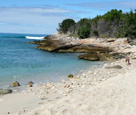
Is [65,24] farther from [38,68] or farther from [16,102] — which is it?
[16,102]

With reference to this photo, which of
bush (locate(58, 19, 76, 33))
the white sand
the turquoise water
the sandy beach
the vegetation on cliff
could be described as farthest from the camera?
bush (locate(58, 19, 76, 33))

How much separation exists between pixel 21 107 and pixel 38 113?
1771 mm

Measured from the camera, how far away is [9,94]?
9.98m

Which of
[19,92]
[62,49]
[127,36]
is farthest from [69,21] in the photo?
[19,92]

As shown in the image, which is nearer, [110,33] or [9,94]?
[9,94]

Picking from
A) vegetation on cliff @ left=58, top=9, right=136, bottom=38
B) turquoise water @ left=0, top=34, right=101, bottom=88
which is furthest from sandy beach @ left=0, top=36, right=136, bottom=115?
vegetation on cliff @ left=58, top=9, right=136, bottom=38

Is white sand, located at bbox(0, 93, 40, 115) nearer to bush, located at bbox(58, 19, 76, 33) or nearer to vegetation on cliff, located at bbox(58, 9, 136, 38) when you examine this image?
vegetation on cliff, located at bbox(58, 9, 136, 38)

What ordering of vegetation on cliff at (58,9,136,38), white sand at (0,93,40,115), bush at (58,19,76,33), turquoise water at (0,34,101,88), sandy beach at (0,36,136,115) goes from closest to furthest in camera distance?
sandy beach at (0,36,136,115)
white sand at (0,93,40,115)
turquoise water at (0,34,101,88)
vegetation on cliff at (58,9,136,38)
bush at (58,19,76,33)


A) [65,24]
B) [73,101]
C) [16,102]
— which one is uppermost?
[65,24]

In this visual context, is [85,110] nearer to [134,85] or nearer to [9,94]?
[134,85]

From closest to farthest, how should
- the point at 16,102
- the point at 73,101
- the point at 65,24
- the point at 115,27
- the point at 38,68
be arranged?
the point at 73,101
the point at 16,102
the point at 38,68
the point at 115,27
the point at 65,24

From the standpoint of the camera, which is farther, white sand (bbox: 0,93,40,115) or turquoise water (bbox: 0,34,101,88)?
turquoise water (bbox: 0,34,101,88)

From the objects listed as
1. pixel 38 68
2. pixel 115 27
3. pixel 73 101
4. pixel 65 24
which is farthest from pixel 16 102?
pixel 65 24

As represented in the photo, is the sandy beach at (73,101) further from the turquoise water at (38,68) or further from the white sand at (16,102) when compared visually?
the turquoise water at (38,68)
